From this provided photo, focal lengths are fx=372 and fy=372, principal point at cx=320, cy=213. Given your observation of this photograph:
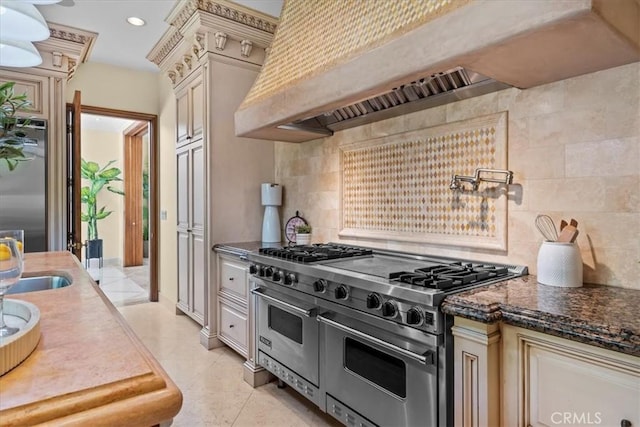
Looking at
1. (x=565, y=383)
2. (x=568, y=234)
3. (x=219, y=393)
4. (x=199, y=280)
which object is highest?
(x=568, y=234)

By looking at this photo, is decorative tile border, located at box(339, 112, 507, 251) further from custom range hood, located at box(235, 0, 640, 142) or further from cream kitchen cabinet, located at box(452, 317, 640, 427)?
cream kitchen cabinet, located at box(452, 317, 640, 427)

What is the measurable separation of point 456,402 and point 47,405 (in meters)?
1.27

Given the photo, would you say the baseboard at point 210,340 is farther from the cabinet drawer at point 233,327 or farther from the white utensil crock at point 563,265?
the white utensil crock at point 563,265

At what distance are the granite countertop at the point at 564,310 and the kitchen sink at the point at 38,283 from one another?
1.66m

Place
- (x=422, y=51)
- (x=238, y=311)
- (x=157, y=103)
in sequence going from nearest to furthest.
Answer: (x=422, y=51), (x=238, y=311), (x=157, y=103)

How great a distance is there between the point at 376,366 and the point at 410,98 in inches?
57.6

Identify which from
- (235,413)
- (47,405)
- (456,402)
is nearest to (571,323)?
(456,402)

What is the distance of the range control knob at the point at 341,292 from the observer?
5.68 feet

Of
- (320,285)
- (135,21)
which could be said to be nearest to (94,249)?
(135,21)

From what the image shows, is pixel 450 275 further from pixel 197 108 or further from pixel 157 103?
pixel 157 103

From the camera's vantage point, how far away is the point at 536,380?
122cm

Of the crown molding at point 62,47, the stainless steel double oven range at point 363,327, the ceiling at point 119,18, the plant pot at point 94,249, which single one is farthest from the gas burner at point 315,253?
the plant pot at point 94,249

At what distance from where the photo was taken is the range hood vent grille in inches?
72.0

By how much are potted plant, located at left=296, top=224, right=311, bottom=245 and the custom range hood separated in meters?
0.87
